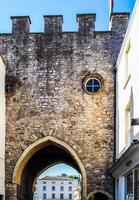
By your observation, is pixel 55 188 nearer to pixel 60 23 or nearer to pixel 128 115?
pixel 60 23

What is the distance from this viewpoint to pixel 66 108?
1792 cm

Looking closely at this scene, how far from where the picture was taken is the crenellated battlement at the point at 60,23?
60.4 feet

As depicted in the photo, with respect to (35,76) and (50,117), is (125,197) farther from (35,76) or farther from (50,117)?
(35,76)

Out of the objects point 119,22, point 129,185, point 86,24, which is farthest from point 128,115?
point 86,24

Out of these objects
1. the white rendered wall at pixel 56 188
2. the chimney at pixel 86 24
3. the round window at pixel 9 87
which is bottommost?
the white rendered wall at pixel 56 188

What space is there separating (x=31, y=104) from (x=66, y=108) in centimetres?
140

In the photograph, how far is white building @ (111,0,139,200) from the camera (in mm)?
11297

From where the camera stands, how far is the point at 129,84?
13.6m

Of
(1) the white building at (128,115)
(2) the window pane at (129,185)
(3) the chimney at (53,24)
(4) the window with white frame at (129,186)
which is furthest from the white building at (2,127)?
(2) the window pane at (129,185)

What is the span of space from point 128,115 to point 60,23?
5784mm

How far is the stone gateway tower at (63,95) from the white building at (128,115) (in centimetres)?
90

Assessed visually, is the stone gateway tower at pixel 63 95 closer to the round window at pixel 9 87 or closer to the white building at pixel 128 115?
the round window at pixel 9 87

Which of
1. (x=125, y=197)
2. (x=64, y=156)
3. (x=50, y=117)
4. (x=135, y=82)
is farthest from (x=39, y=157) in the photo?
(x=135, y=82)

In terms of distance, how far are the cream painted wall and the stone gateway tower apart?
3.60ft
